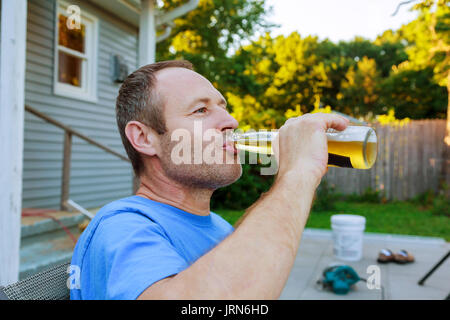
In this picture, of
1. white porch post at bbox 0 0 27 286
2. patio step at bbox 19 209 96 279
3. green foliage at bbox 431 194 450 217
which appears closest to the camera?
white porch post at bbox 0 0 27 286

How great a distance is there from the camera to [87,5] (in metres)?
5.57

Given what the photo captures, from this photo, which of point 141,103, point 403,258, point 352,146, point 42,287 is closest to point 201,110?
point 141,103

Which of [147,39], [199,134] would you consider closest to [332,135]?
[199,134]

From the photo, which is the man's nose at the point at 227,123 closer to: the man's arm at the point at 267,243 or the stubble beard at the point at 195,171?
the stubble beard at the point at 195,171

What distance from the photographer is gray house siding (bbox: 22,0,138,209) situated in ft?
15.8

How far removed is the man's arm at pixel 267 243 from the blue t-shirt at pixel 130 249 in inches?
1.6

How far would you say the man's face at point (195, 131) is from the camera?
42.8 inches

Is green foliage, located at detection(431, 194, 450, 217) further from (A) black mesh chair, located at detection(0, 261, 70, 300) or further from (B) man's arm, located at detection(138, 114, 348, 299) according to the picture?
(A) black mesh chair, located at detection(0, 261, 70, 300)

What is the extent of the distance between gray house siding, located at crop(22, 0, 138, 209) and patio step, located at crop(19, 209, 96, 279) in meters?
0.69

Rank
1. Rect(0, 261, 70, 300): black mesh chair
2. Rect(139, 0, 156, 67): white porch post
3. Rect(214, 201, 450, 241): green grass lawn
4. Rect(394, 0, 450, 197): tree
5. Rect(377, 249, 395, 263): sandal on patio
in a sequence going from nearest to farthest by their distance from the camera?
1. Rect(0, 261, 70, 300): black mesh chair
2. Rect(377, 249, 395, 263): sandal on patio
3. Rect(139, 0, 156, 67): white porch post
4. Rect(214, 201, 450, 241): green grass lawn
5. Rect(394, 0, 450, 197): tree

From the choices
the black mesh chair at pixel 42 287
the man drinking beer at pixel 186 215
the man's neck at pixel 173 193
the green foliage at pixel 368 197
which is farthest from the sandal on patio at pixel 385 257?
the green foliage at pixel 368 197

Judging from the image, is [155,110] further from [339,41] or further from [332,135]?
[339,41]

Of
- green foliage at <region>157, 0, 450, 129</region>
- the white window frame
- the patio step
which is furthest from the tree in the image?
the patio step

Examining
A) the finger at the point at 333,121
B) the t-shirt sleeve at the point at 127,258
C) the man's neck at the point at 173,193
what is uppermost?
the finger at the point at 333,121
